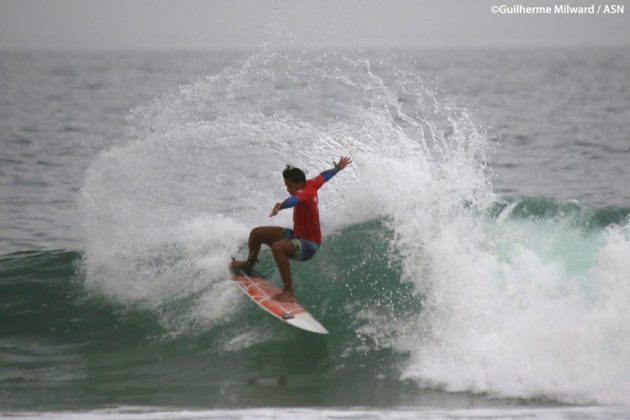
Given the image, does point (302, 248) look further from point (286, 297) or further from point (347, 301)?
point (347, 301)

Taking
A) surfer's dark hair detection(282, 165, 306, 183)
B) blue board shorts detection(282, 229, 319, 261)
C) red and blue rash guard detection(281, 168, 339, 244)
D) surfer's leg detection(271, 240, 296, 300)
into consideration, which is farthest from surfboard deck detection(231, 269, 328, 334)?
surfer's dark hair detection(282, 165, 306, 183)

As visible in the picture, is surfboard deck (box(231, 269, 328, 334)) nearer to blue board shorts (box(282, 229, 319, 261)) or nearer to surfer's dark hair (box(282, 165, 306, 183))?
Answer: blue board shorts (box(282, 229, 319, 261))

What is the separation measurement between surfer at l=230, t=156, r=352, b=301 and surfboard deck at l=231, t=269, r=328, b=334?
126 millimetres

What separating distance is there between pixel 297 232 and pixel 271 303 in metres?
0.80

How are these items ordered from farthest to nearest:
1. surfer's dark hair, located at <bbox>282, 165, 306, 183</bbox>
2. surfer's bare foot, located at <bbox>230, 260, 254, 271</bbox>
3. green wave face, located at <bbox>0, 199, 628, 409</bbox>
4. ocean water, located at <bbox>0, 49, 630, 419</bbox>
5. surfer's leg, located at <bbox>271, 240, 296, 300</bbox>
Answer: surfer's bare foot, located at <bbox>230, 260, 254, 271</bbox>, surfer's leg, located at <bbox>271, 240, 296, 300</bbox>, surfer's dark hair, located at <bbox>282, 165, 306, 183</bbox>, green wave face, located at <bbox>0, 199, 628, 409</bbox>, ocean water, located at <bbox>0, 49, 630, 419</bbox>

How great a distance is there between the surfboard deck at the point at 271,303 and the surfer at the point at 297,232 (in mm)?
126

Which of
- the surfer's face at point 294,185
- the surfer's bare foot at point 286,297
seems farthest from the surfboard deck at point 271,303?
the surfer's face at point 294,185

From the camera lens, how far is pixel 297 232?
10.2 meters

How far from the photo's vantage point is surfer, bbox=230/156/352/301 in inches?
388

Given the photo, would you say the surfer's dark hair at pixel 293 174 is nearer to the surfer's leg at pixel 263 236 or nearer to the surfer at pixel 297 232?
the surfer at pixel 297 232

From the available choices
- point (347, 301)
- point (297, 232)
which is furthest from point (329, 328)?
point (297, 232)

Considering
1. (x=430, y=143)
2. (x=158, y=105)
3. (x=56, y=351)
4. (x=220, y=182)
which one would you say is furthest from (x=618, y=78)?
(x=56, y=351)

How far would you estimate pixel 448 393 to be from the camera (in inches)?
357

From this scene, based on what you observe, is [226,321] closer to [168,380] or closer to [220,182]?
[168,380]
